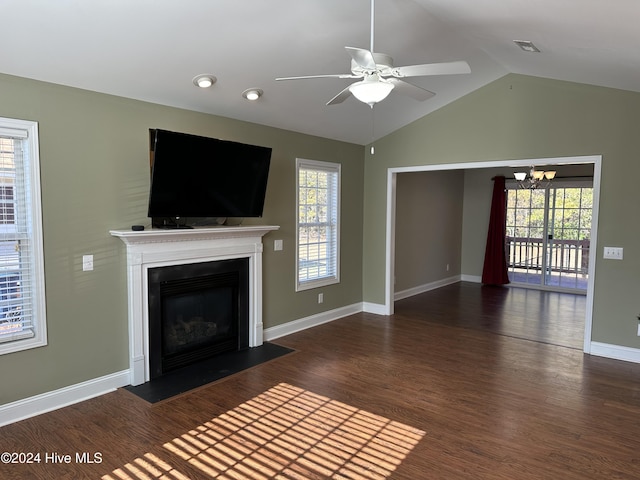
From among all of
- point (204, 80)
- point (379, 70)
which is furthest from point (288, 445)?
point (204, 80)

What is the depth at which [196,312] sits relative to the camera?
4.32 metres

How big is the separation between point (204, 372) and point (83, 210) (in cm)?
178

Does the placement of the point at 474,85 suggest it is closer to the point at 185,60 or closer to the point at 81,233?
the point at 185,60

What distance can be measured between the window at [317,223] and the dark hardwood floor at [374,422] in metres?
1.08

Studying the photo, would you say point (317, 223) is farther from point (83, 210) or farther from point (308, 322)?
point (83, 210)

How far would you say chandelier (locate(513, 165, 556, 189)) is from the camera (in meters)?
7.08

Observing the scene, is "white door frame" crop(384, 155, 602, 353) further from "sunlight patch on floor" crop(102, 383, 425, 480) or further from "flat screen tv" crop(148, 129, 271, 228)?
"sunlight patch on floor" crop(102, 383, 425, 480)

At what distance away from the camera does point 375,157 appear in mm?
6281

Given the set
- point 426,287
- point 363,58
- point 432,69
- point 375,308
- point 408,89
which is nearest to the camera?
point 363,58

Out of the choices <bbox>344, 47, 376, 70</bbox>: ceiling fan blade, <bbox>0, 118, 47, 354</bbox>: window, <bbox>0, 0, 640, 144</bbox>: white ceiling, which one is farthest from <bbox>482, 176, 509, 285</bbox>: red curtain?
<bbox>0, 118, 47, 354</bbox>: window

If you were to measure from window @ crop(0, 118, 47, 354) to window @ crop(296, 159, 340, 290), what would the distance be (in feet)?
9.34

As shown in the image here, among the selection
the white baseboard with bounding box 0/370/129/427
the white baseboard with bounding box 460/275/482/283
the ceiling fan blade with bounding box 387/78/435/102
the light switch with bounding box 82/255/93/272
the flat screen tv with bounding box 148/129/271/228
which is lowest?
the white baseboard with bounding box 0/370/129/427

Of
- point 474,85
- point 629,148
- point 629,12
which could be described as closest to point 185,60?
point 629,12

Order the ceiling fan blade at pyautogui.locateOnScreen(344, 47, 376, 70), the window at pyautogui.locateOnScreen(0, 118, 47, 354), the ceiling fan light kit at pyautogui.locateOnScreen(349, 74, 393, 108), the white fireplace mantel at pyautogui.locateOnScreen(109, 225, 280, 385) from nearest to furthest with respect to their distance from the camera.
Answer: the ceiling fan blade at pyautogui.locateOnScreen(344, 47, 376, 70)
the ceiling fan light kit at pyautogui.locateOnScreen(349, 74, 393, 108)
the window at pyautogui.locateOnScreen(0, 118, 47, 354)
the white fireplace mantel at pyautogui.locateOnScreen(109, 225, 280, 385)
